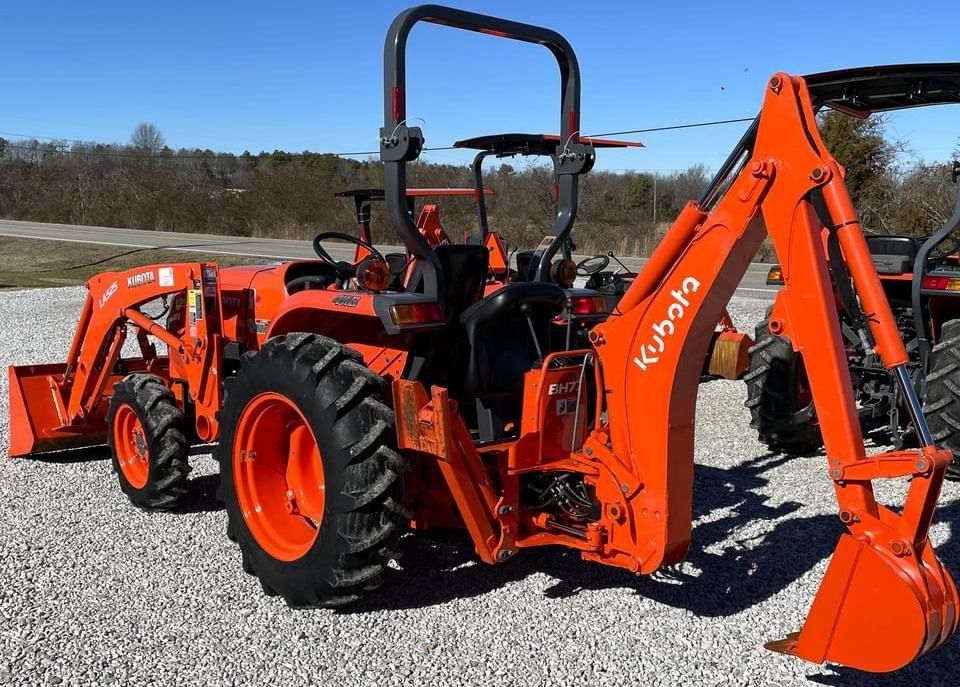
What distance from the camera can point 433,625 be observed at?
11.6 feet

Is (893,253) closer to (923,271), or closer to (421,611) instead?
(923,271)

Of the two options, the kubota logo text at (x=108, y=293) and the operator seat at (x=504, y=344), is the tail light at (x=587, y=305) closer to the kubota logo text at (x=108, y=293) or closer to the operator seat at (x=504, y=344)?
the operator seat at (x=504, y=344)

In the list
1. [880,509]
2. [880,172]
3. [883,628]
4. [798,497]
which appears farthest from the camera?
[880,172]

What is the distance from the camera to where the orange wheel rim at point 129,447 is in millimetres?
5000

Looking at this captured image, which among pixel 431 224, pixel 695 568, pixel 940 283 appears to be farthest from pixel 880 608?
pixel 431 224

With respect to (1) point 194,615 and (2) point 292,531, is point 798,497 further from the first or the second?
(1) point 194,615

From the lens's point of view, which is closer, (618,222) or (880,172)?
(880,172)

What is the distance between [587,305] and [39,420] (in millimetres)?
3701

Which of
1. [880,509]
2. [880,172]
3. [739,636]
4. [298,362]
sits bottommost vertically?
[739,636]

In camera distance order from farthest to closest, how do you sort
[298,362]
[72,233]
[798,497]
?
1. [72,233]
2. [798,497]
3. [298,362]

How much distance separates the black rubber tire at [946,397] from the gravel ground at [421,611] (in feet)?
1.25

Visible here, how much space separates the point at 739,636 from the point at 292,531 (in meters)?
1.94

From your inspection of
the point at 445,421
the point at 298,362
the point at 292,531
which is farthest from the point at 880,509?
the point at 292,531

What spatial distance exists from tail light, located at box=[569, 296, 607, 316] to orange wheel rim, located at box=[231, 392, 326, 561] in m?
1.33
